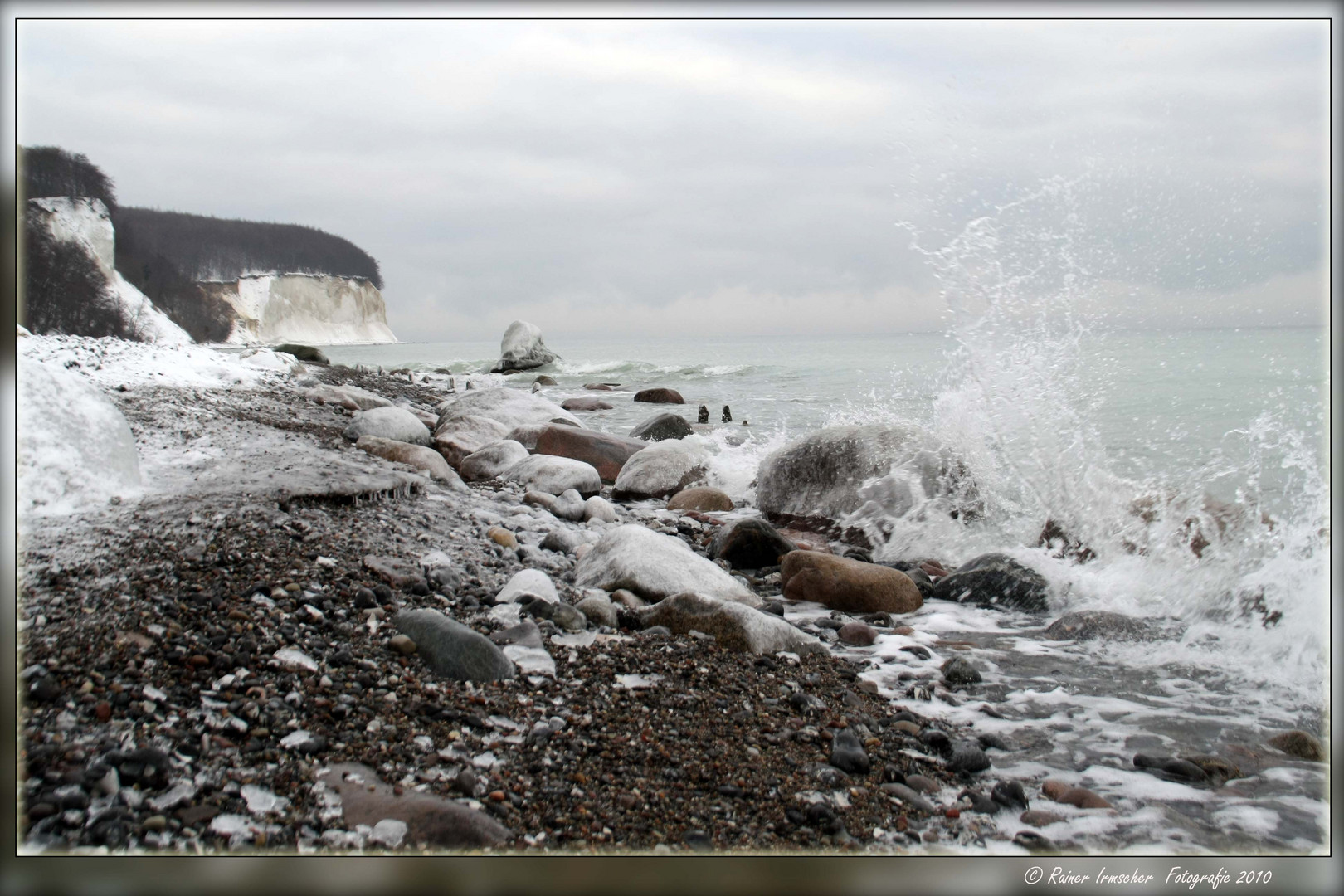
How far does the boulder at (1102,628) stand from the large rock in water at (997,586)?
1.31ft

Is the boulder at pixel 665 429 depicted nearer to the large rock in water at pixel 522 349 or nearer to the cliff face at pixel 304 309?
the large rock in water at pixel 522 349

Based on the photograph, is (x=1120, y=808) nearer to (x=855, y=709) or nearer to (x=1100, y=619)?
(x=855, y=709)

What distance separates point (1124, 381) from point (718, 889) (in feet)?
35.6

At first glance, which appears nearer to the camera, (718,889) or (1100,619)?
(718,889)

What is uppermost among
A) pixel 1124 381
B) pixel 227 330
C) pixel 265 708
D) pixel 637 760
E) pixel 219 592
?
pixel 227 330

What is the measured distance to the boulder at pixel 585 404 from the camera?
1661 cm

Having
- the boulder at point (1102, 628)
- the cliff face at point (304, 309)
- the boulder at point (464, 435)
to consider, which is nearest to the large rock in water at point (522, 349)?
the boulder at point (464, 435)

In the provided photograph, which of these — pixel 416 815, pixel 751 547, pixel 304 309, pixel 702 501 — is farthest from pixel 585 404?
pixel 304 309

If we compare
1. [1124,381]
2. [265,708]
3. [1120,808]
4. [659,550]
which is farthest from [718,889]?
[1124,381]

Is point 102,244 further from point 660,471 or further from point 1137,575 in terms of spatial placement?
point 1137,575

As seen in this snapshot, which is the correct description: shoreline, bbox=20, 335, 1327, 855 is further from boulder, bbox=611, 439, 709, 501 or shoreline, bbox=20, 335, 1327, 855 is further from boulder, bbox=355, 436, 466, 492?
boulder, bbox=611, 439, 709, 501

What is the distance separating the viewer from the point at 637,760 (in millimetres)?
2197

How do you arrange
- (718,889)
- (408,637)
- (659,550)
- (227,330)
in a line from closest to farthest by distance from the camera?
(718,889)
(408,637)
(659,550)
(227,330)

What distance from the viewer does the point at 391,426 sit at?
332 inches
